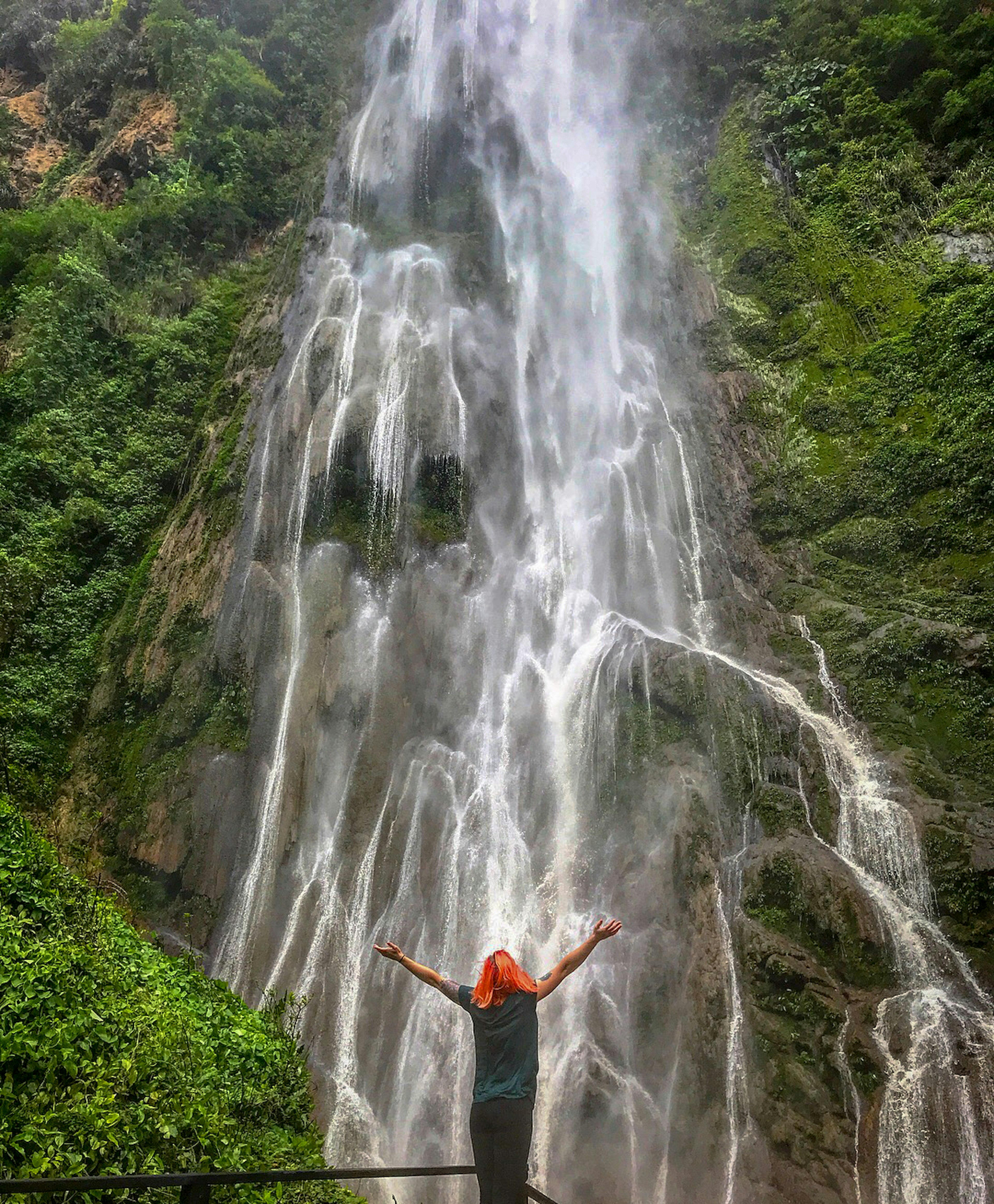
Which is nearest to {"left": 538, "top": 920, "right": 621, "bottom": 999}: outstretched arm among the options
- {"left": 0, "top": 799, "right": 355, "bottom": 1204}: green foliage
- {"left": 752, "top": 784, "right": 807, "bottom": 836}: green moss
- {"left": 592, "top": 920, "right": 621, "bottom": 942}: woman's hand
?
{"left": 592, "top": 920, "right": 621, "bottom": 942}: woman's hand

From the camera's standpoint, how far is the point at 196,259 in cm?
2109

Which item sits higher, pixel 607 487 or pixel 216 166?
pixel 216 166

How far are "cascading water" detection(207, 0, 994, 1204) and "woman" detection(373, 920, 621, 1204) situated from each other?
281 inches

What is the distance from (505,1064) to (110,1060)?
3.15m

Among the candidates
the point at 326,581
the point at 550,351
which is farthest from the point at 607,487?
the point at 326,581

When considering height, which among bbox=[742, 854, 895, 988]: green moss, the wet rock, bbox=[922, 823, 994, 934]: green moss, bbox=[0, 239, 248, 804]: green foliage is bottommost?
bbox=[742, 854, 895, 988]: green moss

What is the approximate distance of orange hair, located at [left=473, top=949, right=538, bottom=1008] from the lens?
3014 mm

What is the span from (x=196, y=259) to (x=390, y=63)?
9.36m

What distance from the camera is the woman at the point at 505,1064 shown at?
2691 millimetres

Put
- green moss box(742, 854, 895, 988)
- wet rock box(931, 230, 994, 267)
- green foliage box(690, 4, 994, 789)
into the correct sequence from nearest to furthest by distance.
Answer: green moss box(742, 854, 895, 988) < green foliage box(690, 4, 994, 789) < wet rock box(931, 230, 994, 267)

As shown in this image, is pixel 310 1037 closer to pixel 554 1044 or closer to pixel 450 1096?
pixel 450 1096

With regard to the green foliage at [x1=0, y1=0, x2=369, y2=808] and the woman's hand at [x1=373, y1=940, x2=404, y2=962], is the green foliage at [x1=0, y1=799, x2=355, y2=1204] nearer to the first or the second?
the woman's hand at [x1=373, y1=940, x2=404, y2=962]

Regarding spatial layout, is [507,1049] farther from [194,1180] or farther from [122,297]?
[122,297]

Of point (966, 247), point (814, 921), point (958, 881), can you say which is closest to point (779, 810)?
point (814, 921)
